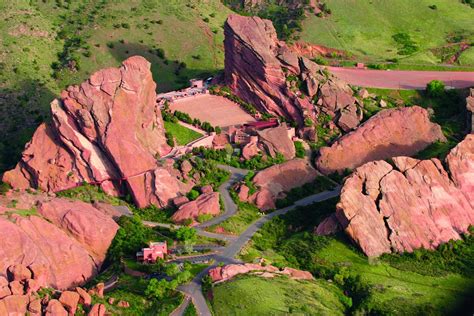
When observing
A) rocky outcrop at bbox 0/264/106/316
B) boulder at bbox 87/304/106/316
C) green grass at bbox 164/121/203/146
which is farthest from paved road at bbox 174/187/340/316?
green grass at bbox 164/121/203/146

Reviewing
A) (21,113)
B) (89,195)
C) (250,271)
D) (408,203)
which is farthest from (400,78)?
(250,271)

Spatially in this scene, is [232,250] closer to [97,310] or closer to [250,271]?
[250,271]

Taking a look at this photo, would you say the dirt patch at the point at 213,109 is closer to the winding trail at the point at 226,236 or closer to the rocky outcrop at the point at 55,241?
the winding trail at the point at 226,236

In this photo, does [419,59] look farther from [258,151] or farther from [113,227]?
[113,227]

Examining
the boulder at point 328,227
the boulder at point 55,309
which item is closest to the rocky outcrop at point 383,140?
the boulder at point 328,227

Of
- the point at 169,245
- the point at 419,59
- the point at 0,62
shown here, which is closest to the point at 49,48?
the point at 0,62

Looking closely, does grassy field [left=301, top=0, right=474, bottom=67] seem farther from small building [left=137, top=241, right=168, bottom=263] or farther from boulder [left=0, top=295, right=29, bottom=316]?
boulder [left=0, top=295, right=29, bottom=316]

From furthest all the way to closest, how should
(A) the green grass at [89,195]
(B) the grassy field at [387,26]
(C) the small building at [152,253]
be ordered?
(B) the grassy field at [387,26] < (A) the green grass at [89,195] < (C) the small building at [152,253]
